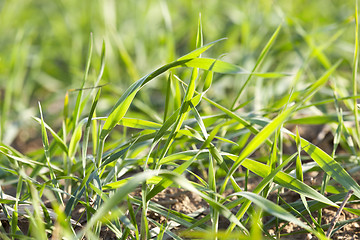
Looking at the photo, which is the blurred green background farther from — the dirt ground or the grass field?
the dirt ground

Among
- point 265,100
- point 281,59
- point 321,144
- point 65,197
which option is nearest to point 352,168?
point 321,144

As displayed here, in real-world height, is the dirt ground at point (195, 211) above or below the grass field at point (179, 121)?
below

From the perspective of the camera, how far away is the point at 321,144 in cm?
145

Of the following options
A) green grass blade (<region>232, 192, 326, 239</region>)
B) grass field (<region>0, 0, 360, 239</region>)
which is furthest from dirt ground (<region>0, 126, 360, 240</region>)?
green grass blade (<region>232, 192, 326, 239</region>)

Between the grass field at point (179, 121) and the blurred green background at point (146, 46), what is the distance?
0.01 meters

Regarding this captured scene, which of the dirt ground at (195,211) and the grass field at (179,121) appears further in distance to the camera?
the dirt ground at (195,211)

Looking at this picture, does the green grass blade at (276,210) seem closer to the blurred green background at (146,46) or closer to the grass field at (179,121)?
the grass field at (179,121)

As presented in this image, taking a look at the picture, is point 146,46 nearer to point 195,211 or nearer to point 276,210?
point 195,211

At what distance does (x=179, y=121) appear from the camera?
92cm

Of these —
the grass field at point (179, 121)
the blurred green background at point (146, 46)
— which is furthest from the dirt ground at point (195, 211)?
the blurred green background at point (146, 46)

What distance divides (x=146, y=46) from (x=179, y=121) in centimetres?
131

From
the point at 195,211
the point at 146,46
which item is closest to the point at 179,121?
the point at 195,211

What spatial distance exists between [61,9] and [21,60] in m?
1.02

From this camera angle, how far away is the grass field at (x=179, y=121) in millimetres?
903
